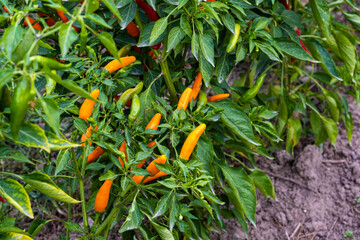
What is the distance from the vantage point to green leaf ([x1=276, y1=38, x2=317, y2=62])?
1.51 metres

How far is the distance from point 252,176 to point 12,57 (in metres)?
1.20

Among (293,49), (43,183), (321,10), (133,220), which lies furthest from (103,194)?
(321,10)

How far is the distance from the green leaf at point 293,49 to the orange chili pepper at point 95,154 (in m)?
0.77

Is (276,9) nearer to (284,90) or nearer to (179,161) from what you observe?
(284,90)

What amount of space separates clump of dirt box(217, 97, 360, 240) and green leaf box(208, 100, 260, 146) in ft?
2.35

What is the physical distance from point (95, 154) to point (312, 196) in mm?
1297

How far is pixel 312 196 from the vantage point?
212 centimetres

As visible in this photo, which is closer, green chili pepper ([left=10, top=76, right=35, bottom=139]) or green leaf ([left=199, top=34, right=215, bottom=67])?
green chili pepper ([left=10, top=76, right=35, bottom=139])

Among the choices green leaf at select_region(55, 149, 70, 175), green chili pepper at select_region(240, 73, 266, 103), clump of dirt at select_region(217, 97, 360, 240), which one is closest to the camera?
green leaf at select_region(55, 149, 70, 175)

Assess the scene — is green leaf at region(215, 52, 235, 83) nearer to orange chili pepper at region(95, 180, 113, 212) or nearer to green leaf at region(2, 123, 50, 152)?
orange chili pepper at region(95, 180, 113, 212)

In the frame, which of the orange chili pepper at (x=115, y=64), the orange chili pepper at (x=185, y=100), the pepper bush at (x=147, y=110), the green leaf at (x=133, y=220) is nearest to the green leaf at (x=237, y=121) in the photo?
the pepper bush at (x=147, y=110)

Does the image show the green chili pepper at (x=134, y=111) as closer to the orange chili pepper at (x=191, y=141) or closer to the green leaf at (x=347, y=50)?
the orange chili pepper at (x=191, y=141)

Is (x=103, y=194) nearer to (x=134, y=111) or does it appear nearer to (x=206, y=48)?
(x=134, y=111)

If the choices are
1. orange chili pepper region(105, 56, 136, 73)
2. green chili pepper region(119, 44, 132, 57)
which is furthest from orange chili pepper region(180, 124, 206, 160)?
green chili pepper region(119, 44, 132, 57)
